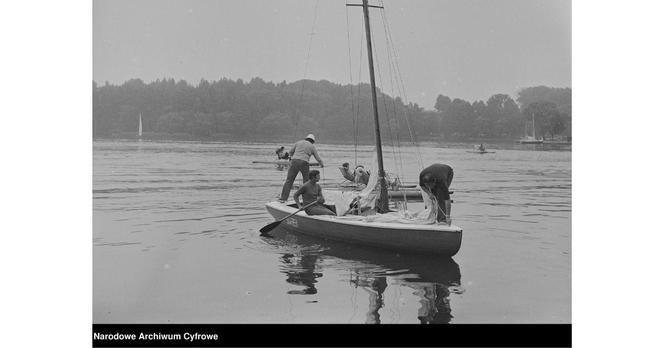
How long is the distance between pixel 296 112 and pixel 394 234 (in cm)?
2490

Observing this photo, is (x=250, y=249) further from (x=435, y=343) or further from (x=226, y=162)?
(x=226, y=162)

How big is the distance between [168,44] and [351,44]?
12.8 ft

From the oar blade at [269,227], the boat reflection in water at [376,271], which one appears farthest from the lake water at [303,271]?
the oar blade at [269,227]

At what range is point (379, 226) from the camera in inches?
426

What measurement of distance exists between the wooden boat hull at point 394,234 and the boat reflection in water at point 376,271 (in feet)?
0.65

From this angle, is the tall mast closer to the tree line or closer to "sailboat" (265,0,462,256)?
"sailboat" (265,0,462,256)

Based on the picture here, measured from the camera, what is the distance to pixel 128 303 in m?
8.51

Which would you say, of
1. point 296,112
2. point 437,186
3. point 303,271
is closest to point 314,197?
point 303,271

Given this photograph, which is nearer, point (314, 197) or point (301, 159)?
point (314, 197)

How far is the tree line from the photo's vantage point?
23828 mm
